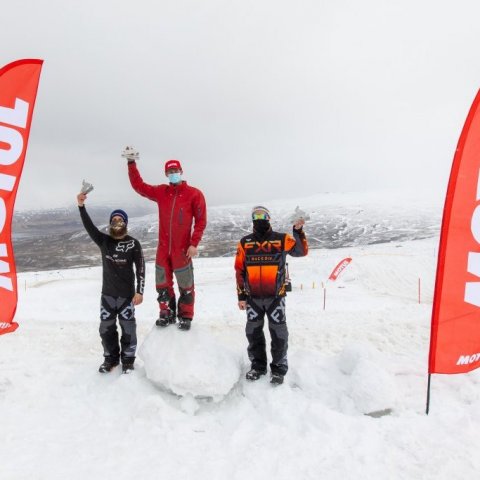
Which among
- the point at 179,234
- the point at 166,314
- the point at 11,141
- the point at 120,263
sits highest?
the point at 11,141

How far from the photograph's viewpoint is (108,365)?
543 cm

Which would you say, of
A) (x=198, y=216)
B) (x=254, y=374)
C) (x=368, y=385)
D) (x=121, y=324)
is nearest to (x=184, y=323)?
(x=121, y=324)

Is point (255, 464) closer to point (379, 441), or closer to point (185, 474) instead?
point (185, 474)

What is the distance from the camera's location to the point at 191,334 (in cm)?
525

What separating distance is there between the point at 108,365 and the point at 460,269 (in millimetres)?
5105

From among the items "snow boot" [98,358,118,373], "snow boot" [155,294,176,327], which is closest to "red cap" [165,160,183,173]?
"snow boot" [155,294,176,327]

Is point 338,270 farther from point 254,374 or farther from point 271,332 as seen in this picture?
point 254,374

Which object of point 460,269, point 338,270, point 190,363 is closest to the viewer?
point 460,269

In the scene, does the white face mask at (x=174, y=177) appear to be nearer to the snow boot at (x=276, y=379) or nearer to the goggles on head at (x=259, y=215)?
the goggles on head at (x=259, y=215)

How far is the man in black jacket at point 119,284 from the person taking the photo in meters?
5.36

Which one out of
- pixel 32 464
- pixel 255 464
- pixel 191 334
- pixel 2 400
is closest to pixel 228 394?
pixel 191 334

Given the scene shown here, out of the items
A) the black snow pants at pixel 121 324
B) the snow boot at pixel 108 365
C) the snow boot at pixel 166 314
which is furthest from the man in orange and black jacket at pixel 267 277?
the snow boot at pixel 108 365

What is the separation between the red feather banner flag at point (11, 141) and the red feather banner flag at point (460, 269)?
18.8ft

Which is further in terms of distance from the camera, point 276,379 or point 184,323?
point 184,323
